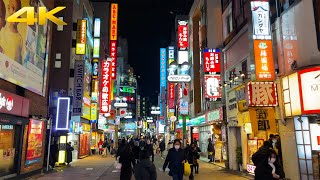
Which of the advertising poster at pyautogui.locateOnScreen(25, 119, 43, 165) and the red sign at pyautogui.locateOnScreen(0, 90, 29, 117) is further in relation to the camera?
the advertising poster at pyautogui.locateOnScreen(25, 119, 43, 165)

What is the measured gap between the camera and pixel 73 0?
101 ft

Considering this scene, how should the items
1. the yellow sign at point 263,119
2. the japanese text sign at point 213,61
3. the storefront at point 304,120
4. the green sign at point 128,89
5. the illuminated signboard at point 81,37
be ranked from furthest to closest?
the green sign at point 128,89, the illuminated signboard at point 81,37, the japanese text sign at point 213,61, the yellow sign at point 263,119, the storefront at point 304,120

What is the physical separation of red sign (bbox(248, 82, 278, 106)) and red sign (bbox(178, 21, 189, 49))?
77.6ft

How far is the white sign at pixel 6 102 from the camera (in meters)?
13.0

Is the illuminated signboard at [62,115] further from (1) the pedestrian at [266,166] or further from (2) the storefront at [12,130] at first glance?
(1) the pedestrian at [266,166]

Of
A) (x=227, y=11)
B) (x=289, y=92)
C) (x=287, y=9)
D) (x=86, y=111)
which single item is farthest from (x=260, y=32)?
(x=86, y=111)

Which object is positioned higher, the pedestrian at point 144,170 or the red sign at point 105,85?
the red sign at point 105,85

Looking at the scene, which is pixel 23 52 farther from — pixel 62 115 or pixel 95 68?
pixel 95 68

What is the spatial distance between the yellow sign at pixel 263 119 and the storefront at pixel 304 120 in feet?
4.24

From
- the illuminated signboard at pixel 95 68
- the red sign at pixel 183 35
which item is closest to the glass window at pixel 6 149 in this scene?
the illuminated signboard at pixel 95 68

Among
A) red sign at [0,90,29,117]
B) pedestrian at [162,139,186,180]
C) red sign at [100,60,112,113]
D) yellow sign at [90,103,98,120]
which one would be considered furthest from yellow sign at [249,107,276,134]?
red sign at [100,60,112,113]

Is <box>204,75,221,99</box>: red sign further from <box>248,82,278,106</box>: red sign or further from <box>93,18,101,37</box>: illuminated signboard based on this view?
<box>93,18,101,37</box>: illuminated signboard

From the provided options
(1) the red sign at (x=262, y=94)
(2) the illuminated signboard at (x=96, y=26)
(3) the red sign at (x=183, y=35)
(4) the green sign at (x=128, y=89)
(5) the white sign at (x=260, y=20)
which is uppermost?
(4) the green sign at (x=128, y=89)

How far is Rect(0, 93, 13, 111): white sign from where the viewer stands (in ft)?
42.7
